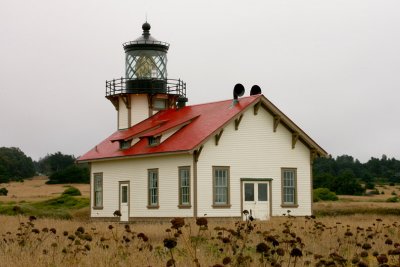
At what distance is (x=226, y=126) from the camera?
100 ft

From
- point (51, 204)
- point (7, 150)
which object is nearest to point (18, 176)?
point (7, 150)

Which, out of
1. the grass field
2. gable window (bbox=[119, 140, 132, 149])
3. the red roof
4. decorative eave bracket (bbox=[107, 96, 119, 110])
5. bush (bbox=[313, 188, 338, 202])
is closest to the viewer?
the grass field

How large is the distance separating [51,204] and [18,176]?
65002 millimetres

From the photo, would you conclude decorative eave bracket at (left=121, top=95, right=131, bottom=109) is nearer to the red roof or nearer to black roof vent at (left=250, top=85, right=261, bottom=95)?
the red roof

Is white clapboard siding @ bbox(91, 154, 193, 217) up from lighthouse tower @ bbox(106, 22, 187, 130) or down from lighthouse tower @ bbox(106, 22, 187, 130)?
down

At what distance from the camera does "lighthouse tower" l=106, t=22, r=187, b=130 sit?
38781 mm

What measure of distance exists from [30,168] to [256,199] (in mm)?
93579

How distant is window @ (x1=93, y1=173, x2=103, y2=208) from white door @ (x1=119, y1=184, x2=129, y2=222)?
7.25ft

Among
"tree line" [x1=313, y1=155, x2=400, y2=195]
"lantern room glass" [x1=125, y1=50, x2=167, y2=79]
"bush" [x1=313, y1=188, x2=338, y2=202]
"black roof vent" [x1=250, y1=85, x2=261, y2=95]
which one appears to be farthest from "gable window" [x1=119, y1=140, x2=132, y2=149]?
"tree line" [x1=313, y1=155, x2=400, y2=195]

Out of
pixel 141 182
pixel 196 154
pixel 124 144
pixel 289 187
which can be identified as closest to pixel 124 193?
pixel 141 182

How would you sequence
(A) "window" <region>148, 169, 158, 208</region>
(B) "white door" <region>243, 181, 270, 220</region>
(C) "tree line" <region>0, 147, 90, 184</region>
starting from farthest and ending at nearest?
1. (C) "tree line" <region>0, 147, 90, 184</region>
2. (A) "window" <region>148, 169, 158, 208</region>
3. (B) "white door" <region>243, 181, 270, 220</region>

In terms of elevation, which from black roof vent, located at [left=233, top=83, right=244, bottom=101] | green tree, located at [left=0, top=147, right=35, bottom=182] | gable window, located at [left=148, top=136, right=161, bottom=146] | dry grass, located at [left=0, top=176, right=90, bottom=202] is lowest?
dry grass, located at [left=0, top=176, right=90, bottom=202]

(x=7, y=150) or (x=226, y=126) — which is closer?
(x=226, y=126)

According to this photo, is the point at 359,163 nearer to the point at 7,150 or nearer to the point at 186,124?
the point at 7,150
